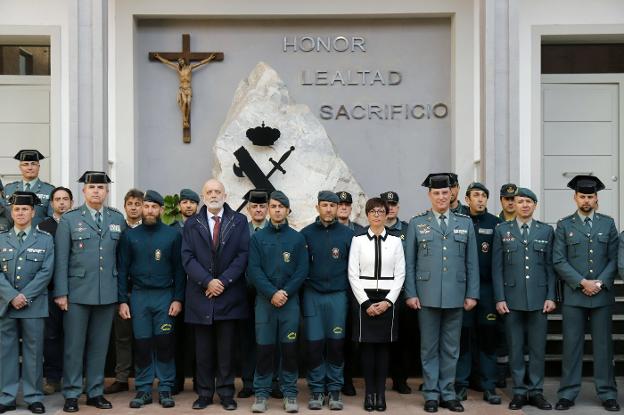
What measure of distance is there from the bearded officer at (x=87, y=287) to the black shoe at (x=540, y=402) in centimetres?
352

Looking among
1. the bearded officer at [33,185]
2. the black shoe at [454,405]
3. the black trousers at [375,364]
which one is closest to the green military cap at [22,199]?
the bearded officer at [33,185]

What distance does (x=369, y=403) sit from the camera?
24.3 feet

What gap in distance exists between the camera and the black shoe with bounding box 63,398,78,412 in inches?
289

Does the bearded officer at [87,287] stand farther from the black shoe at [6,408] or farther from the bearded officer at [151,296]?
the black shoe at [6,408]

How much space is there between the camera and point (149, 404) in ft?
24.9

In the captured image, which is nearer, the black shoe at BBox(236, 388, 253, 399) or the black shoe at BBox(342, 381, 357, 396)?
the black shoe at BBox(236, 388, 253, 399)

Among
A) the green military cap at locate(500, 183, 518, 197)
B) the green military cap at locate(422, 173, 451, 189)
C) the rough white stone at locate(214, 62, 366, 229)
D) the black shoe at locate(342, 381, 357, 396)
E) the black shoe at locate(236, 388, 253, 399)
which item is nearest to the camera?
the green military cap at locate(422, 173, 451, 189)

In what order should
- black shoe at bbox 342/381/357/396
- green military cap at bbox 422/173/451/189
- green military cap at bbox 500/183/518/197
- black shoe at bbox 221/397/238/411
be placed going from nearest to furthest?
black shoe at bbox 221/397/238/411 < green military cap at bbox 422/173/451/189 < black shoe at bbox 342/381/357/396 < green military cap at bbox 500/183/518/197

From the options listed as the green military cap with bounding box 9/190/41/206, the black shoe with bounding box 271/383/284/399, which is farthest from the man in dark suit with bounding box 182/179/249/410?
the green military cap with bounding box 9/190/41/206

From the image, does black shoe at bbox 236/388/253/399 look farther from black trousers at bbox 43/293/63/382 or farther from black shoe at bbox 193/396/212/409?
black trousers at bbox 43/293/63/382

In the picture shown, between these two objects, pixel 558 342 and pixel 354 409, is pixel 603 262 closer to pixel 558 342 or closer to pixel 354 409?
pixel 558 342

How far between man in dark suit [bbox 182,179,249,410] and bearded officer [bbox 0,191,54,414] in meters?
1.16

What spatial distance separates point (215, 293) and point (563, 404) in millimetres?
3003

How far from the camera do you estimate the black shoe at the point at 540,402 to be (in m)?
7.47
